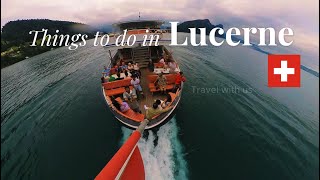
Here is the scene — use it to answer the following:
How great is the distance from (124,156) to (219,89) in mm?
17288

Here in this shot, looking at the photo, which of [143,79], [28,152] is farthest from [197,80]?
[28,152]

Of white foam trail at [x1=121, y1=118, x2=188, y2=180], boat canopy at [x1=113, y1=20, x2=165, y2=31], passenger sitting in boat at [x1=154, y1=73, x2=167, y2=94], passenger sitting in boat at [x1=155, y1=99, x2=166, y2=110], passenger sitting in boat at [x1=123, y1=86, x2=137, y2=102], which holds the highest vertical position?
boat canopy at [x1=113, y1=20, x2=165, y2=31]

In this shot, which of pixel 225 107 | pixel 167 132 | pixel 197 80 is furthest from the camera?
pixel 197 80

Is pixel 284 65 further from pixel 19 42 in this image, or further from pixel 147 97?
pixel 19 42

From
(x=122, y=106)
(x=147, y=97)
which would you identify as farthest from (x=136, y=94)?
(x=122, y=106)

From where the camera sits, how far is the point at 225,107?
1648 cm

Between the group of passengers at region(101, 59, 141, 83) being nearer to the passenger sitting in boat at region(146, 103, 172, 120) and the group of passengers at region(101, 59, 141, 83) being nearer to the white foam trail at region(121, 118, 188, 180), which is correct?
the white foam trail at region(121, 118, 188, 180)

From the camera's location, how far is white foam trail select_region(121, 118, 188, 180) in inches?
358

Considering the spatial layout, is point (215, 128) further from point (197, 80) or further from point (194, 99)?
point (197, 80)

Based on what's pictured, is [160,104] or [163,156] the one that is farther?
[160,104]

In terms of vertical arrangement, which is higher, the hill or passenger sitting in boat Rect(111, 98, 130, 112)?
the hill

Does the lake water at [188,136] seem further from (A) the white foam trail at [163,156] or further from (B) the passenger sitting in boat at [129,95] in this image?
(B) the passenger sitting in boat at [129,95]

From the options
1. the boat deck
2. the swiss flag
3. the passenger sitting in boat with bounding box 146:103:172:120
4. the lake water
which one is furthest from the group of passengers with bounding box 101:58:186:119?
the swiss flag

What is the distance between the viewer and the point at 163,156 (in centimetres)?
1014
